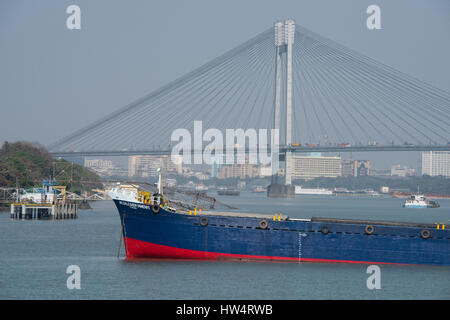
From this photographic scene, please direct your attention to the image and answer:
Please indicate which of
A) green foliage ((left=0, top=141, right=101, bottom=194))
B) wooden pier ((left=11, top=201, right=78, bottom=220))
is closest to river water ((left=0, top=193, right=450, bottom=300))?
wooden pier ((left=11, top=201, right=78, bottom=220))

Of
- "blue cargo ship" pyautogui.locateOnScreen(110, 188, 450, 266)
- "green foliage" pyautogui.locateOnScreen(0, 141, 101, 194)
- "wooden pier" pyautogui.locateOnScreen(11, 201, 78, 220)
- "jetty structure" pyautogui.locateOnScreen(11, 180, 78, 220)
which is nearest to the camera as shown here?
"blue cargo ship" pyautogui.locateOnScreen(110, 188, 450, 266)

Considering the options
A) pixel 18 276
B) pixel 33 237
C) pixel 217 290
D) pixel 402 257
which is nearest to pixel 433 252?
pixel 402 257

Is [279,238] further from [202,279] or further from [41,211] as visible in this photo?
[41,211]

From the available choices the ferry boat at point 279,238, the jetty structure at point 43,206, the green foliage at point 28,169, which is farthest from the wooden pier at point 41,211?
the ferry boat at point 279,238

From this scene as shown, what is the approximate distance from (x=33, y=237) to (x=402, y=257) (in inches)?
787

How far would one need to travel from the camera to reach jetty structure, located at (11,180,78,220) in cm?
5341

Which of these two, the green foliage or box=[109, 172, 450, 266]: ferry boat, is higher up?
the green foliage

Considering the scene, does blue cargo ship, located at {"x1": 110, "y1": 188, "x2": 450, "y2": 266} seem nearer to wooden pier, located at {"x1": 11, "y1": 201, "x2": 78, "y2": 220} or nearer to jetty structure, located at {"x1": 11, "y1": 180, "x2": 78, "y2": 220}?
wooden pier, located at {"x1": 11, "y1": 201, "x2": 78, "y2": 220}

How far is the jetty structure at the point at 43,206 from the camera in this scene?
53.4 metres

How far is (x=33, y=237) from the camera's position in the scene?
1492 inches

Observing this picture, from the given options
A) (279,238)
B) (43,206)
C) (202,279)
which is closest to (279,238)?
(279,238)

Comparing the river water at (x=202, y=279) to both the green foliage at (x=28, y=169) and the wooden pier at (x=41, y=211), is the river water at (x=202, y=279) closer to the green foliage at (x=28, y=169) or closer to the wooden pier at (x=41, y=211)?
the wooden pier at (x=41, y=211)

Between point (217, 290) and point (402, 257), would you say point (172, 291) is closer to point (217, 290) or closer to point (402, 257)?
point (217, 290)

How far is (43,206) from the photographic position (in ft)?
177
